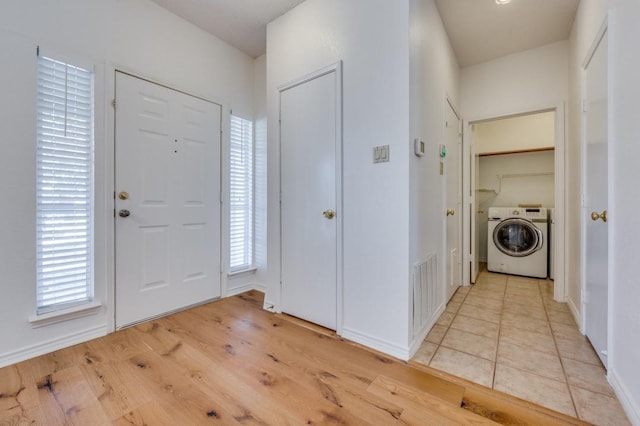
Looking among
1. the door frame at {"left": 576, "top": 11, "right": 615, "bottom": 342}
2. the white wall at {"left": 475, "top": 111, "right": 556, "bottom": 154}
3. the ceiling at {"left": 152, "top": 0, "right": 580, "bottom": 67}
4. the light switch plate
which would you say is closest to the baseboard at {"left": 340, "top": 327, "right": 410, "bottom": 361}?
the door frame at {"left": 576, "top": 11, "right": 615, "bottom": 342}

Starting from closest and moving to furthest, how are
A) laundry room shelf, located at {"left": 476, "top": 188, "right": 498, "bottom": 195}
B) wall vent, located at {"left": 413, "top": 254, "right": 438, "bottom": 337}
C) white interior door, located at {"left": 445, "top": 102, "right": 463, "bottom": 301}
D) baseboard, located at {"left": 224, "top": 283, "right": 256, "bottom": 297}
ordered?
wall vent, located at {"left": 413, "top": 254, "right": 438, "bottom": 337}
white interior door, located at {"left": 445, "top": 102, "right": 463, "bottom": 301}
baseboard, located at {"left": 224, "top": 283, "right": 256, "bottom": 297}
laundry room shelf, located at {"left": 476, "top": 188, "right": 498, "bottom": 195}

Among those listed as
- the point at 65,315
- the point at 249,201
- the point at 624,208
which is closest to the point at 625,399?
the point at 624,208

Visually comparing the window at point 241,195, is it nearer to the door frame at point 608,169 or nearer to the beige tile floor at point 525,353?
the beige tile floor at point 525,353

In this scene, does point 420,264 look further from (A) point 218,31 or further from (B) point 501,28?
(A) point 218,31

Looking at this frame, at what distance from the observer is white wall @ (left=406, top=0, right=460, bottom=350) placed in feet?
5.81

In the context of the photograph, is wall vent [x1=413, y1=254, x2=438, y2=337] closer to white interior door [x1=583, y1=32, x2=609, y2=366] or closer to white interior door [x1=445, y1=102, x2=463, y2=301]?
white interior door [x1=445, y1=102, x2=463, y2=301]

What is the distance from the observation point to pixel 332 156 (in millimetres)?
2062

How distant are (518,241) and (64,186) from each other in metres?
5.01

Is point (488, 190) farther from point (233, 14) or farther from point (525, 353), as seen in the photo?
point (233, 14)

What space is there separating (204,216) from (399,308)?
6.57 feet

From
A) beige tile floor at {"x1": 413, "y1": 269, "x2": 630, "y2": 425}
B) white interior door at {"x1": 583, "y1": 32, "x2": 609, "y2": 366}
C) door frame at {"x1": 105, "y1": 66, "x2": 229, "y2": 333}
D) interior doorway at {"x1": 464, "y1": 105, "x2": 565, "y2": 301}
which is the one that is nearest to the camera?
beige tile floor at {"x1": 413, "y1": 269, "x2": 630, "y2": 425}

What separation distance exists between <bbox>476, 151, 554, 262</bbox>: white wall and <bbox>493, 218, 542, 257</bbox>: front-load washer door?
1.03 feet

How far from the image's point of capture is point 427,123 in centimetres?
205

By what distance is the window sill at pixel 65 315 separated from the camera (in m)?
1.72
